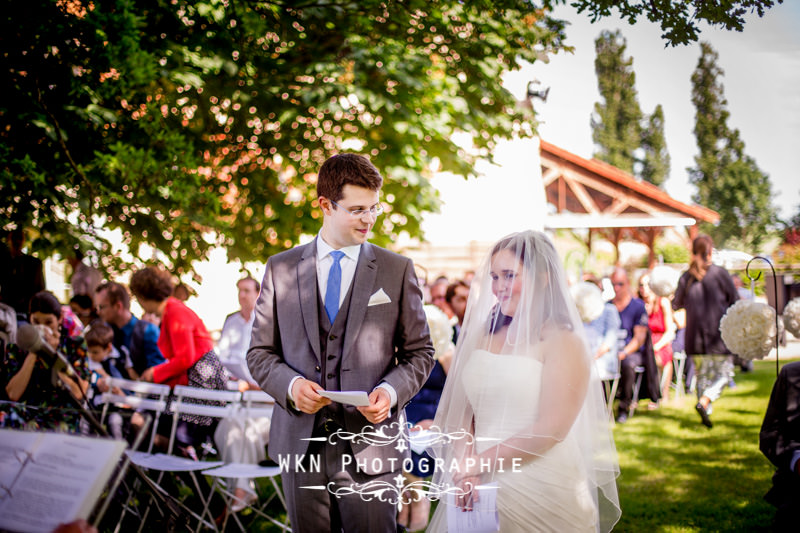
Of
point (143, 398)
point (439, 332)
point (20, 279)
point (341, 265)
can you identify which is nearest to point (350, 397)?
point (341, 265)

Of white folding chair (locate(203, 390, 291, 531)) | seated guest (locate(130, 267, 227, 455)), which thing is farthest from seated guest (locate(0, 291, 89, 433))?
white folding chair (locate(203, 390, 291, 531))

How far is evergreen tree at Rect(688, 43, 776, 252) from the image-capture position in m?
6.28

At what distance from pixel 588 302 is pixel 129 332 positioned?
528cm

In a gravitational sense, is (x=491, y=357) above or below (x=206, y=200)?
below

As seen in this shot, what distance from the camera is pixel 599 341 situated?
342 inches

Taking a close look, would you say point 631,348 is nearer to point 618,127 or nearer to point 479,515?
point 479,515

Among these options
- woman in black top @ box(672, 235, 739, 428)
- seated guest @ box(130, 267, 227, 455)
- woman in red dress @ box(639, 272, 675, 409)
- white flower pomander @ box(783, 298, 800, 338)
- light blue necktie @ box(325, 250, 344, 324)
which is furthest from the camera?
woman in red dress @ box(639, 272, 675, 409)

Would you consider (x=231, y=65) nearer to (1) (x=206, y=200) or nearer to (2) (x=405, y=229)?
(1) (x=206, y=200)

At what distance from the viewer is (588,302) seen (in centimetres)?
837

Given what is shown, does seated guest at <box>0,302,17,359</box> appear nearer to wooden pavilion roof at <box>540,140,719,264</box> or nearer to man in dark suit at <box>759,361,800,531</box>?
man in dark suit at <box>759,361,800,531</box>

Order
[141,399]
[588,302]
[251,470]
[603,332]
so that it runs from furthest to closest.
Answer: [603,332], [588,302], [141,399], [251,470]

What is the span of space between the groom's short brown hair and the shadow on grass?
3775mm

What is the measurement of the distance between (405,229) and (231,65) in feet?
8.42

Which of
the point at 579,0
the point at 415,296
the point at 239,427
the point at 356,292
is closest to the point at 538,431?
the point at 415,296
